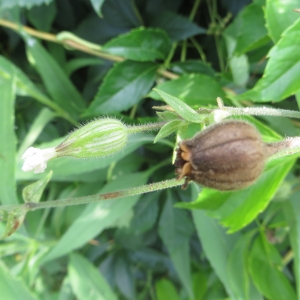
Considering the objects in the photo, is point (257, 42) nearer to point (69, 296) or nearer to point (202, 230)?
point (202, 230)

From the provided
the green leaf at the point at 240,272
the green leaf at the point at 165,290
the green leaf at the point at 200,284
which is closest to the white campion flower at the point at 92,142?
the green leaf at the point at 240,272

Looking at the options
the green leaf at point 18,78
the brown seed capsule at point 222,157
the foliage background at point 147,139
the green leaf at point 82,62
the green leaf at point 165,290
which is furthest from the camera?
the green leaf at point 165,290

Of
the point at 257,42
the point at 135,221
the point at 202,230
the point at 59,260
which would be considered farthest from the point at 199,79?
the point at 59,260

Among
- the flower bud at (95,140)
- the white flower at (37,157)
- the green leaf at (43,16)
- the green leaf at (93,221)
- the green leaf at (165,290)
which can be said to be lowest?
the green leaf at (165,290)

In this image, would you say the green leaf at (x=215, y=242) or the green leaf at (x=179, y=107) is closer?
the green leaf at (x=179, y=107)

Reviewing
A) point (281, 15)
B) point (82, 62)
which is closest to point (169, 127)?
point (281, 15)

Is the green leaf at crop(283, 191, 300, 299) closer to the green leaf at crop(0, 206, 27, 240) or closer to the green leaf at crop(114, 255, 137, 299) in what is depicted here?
the green leaf at crop(0, 206, 27, 240)

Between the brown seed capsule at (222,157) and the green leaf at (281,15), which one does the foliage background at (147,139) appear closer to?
the green leaf at (281,15)
